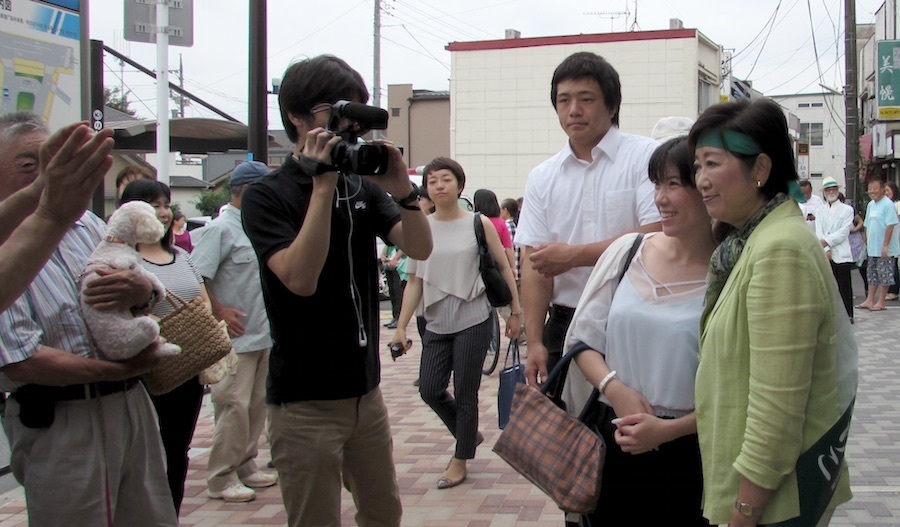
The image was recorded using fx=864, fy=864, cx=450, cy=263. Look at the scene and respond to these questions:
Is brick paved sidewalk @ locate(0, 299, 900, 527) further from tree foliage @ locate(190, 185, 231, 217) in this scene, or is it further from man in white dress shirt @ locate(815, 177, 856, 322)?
tree foliage @ locate(190, 185, 231, 217)

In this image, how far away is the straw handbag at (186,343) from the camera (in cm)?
319

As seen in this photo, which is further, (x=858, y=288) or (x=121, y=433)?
(x=858, y=288)

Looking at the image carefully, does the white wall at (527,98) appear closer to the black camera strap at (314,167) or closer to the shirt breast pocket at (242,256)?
the shirt breast pocket at (242,256)

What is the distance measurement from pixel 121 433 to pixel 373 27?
29.0 m

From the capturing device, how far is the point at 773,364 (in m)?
2.06

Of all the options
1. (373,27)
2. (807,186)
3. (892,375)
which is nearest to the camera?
(892,375)

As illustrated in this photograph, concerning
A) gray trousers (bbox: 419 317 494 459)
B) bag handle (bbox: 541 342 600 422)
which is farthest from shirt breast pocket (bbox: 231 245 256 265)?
bag handle (bbox: 541 342 600 422)

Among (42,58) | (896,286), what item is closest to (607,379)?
(42,58)

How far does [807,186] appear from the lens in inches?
421

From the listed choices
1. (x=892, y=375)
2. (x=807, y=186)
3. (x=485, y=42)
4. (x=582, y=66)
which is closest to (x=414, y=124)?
(x=485, y=42)

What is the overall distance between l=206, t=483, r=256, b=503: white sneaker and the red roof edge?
87.7 feet

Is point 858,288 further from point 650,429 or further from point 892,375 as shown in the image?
point 650,429

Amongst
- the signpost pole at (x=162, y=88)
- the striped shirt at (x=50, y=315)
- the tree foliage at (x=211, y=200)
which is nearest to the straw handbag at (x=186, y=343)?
the striped shirt at (x=50, y=315)

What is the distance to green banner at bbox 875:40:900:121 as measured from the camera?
73.1ft
